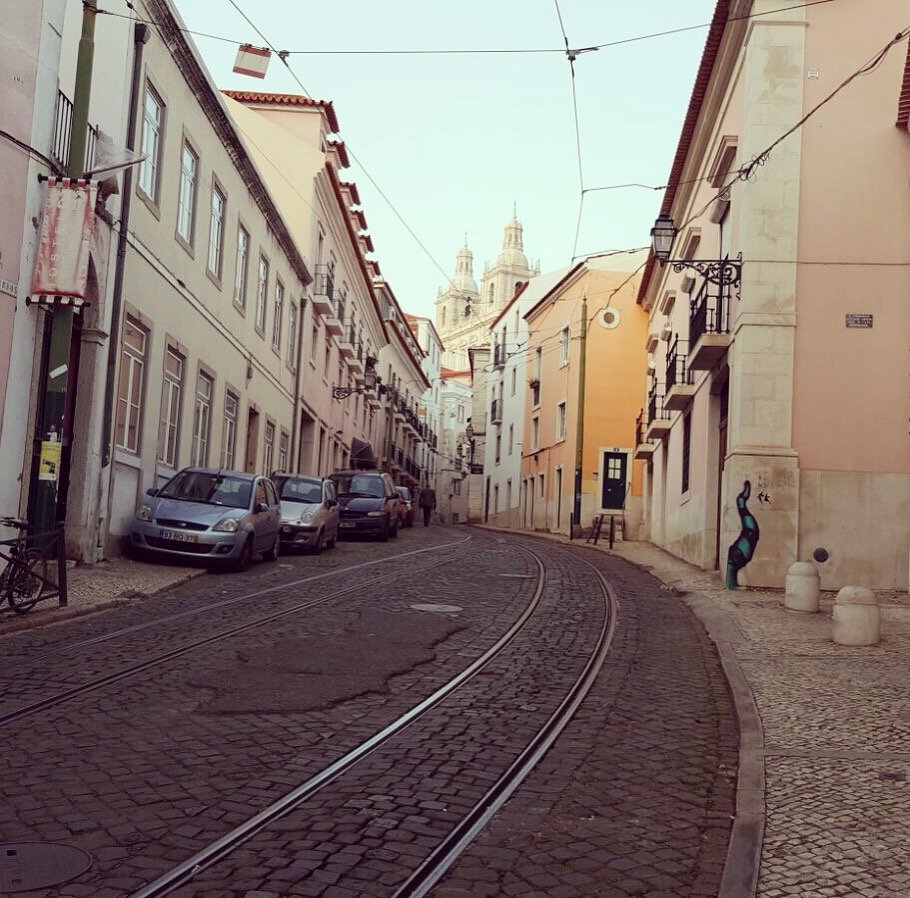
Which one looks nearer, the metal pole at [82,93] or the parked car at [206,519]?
the metal pole at [82,93]

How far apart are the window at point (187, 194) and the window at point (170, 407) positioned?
216cm

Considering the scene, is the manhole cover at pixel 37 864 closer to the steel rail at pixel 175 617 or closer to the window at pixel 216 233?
the steel rail at pixel 175 617

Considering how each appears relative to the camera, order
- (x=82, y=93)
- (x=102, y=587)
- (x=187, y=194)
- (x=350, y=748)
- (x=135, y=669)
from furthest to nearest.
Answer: (x=187, y=194)
(x=102, y=587)
(x=82, y=93)
(x=135, y=669)
(x=350, y=748)

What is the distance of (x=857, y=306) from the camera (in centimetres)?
1892

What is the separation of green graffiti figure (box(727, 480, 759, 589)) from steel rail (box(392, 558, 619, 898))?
869 cm

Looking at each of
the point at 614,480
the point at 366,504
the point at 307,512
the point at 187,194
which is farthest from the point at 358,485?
the point at 614,480

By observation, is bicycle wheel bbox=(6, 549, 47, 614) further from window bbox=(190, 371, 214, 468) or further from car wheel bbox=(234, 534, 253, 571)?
window bbox=(190, 371, 214, 468)

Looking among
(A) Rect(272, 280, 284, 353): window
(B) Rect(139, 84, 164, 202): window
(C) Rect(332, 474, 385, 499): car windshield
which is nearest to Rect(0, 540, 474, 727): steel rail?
(B) Rect(139, 84, 164, 202): window

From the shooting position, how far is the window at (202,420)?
909 inches

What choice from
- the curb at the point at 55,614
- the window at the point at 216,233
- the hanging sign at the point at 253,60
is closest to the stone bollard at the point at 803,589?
the curb at the point at 55,614

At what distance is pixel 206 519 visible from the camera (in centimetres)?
1722

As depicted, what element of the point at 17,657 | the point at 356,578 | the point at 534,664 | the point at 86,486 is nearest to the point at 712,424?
the point at 356,578

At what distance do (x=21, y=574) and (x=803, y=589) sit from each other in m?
9.42

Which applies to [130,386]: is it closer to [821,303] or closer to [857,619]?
[821,303]
